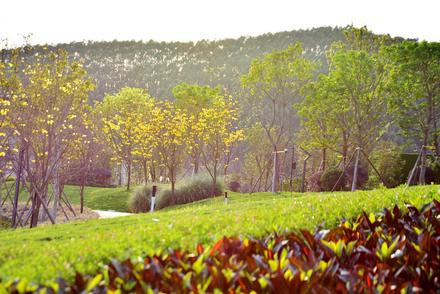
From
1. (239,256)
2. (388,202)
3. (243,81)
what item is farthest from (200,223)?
(243,81)

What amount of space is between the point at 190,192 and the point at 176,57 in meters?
71.9

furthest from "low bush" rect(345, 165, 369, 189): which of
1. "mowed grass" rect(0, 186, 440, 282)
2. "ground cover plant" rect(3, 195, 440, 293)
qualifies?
"ground cover plant" rect(3, 195, 440, 293)

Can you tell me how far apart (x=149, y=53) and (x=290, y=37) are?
2566cm

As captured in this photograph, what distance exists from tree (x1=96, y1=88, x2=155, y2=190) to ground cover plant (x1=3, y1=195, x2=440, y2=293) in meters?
26.2

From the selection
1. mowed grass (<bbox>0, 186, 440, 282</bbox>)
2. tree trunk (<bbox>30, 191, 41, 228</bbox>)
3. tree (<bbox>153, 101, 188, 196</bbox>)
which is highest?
mowed grass (<bbox>0, 186, 440, 282</bbox>)

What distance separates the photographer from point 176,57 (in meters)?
94.2

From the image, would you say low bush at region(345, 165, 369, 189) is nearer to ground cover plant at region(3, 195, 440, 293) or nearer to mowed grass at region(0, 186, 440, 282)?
mowed grass at region(0, 186, 440, 282)

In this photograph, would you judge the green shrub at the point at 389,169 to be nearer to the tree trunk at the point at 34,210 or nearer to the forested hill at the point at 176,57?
the tree trunk at the point at 34,210

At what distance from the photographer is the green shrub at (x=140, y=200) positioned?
79.3 feet

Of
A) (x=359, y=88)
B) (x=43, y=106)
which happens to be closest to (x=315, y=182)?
(x=359, y=88)

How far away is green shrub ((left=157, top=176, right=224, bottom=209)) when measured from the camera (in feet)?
79.2

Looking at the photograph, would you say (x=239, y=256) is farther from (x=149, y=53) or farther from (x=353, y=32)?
(x=149, y=53)

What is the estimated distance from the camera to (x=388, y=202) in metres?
8.32

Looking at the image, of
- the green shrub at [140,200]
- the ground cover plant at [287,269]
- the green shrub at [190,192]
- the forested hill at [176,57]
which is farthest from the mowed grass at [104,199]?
the forested hill at [176,57]
